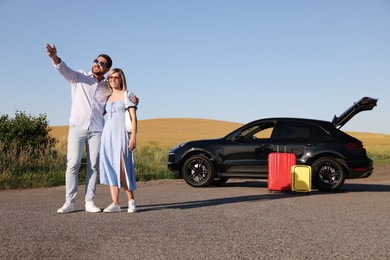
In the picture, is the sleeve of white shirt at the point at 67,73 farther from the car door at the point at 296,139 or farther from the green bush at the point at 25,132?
the green bush at the point at 25,132

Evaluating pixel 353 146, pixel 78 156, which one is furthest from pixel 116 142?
pixel 353 146

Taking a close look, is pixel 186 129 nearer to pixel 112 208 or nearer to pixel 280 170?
pixel 280 170

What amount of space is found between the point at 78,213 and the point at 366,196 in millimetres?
5970

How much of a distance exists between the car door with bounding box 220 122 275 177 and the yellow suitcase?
44.7 inches

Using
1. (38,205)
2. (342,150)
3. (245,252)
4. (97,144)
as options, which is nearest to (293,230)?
(245,252)

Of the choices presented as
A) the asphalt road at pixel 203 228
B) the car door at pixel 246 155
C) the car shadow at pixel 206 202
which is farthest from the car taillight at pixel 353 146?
the car shadow at pixel 206 202

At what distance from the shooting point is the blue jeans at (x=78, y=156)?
7.56 meters

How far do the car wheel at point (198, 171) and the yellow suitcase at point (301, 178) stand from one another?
218 centimetres

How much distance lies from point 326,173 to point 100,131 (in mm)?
5876

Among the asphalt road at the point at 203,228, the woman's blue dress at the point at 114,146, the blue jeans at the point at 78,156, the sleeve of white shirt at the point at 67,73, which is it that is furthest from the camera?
the woman's blue dress at the point at 114,146

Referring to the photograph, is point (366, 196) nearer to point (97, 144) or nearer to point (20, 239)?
point (97, 144)

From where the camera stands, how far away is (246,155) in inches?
483

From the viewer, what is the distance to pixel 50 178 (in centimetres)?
1333

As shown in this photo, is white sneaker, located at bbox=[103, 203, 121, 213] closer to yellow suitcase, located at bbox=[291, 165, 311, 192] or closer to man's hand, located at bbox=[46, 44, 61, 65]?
man's hand, located at bbox=[46, 44, 61, 65]
